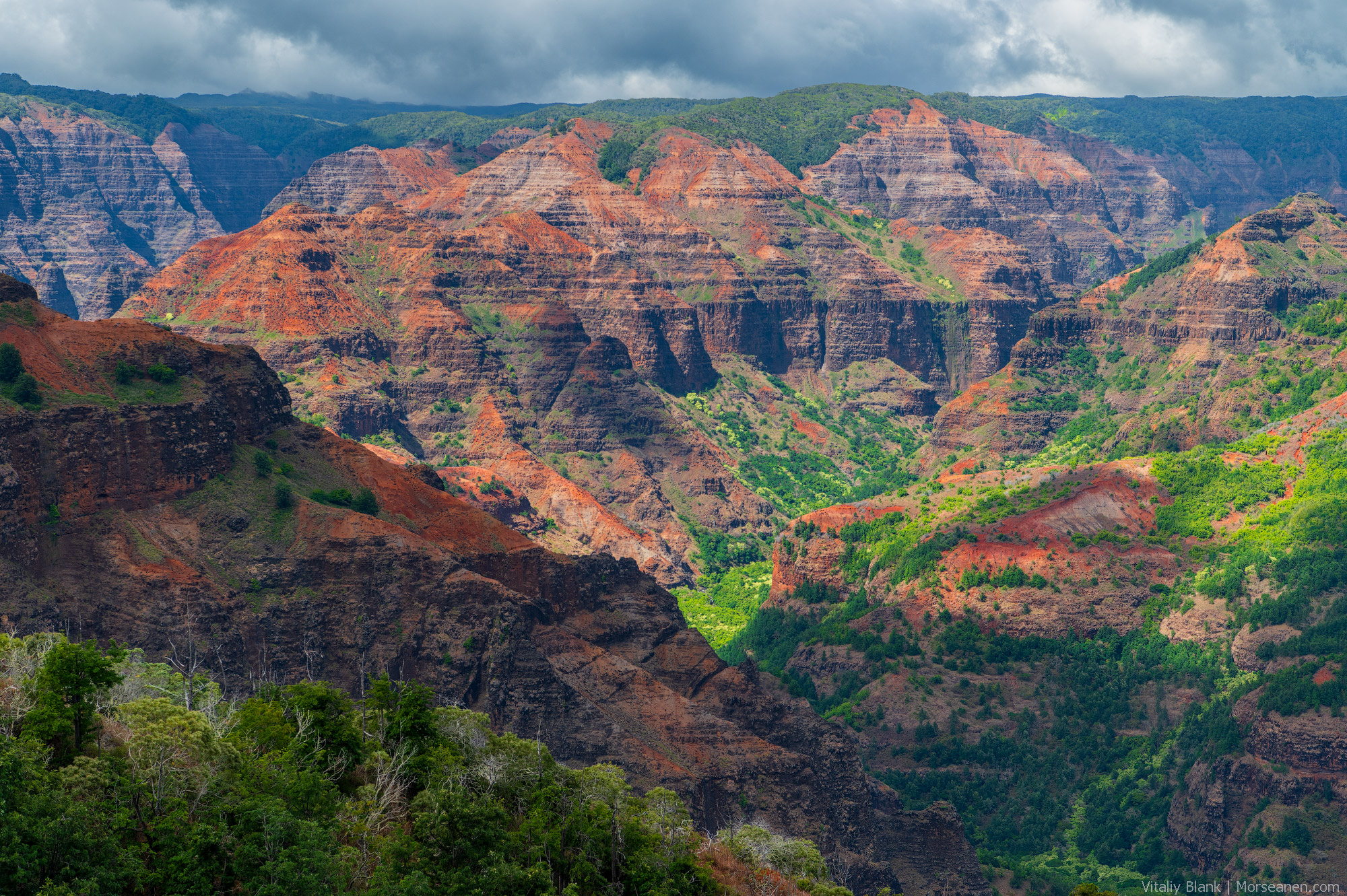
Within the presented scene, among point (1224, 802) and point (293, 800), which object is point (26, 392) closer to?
point (293, 800)

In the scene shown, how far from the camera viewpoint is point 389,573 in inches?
5022

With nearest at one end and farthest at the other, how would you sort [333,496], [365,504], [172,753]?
[172,753] < [333,496] < [365,504]

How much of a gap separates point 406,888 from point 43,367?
6484 cm

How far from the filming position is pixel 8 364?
12106cm

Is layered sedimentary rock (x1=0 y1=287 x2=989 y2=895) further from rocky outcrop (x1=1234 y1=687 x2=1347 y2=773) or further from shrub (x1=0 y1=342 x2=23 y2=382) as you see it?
rocky outcrop (x1=1234 y1=687 x2=1347 y2=773)

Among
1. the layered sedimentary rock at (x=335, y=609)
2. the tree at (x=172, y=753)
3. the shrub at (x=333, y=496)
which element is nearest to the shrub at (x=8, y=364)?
the layered sedimentary rock at (x=335, y=609)

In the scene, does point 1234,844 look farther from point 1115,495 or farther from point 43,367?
point 43,367

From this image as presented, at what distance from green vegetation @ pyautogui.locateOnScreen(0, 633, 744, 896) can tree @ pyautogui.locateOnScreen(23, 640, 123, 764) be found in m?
0.10

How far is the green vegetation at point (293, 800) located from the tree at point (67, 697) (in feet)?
0.33

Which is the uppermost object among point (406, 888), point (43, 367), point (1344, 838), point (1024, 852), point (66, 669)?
point (43, 367)

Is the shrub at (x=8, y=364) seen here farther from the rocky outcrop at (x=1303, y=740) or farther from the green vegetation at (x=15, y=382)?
the rocky outcrop at (x=1303, y=740)

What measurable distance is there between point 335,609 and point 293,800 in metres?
45.3

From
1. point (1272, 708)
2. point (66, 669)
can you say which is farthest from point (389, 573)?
point (1272, 708)

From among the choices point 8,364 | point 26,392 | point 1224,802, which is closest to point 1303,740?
point 1224,802
